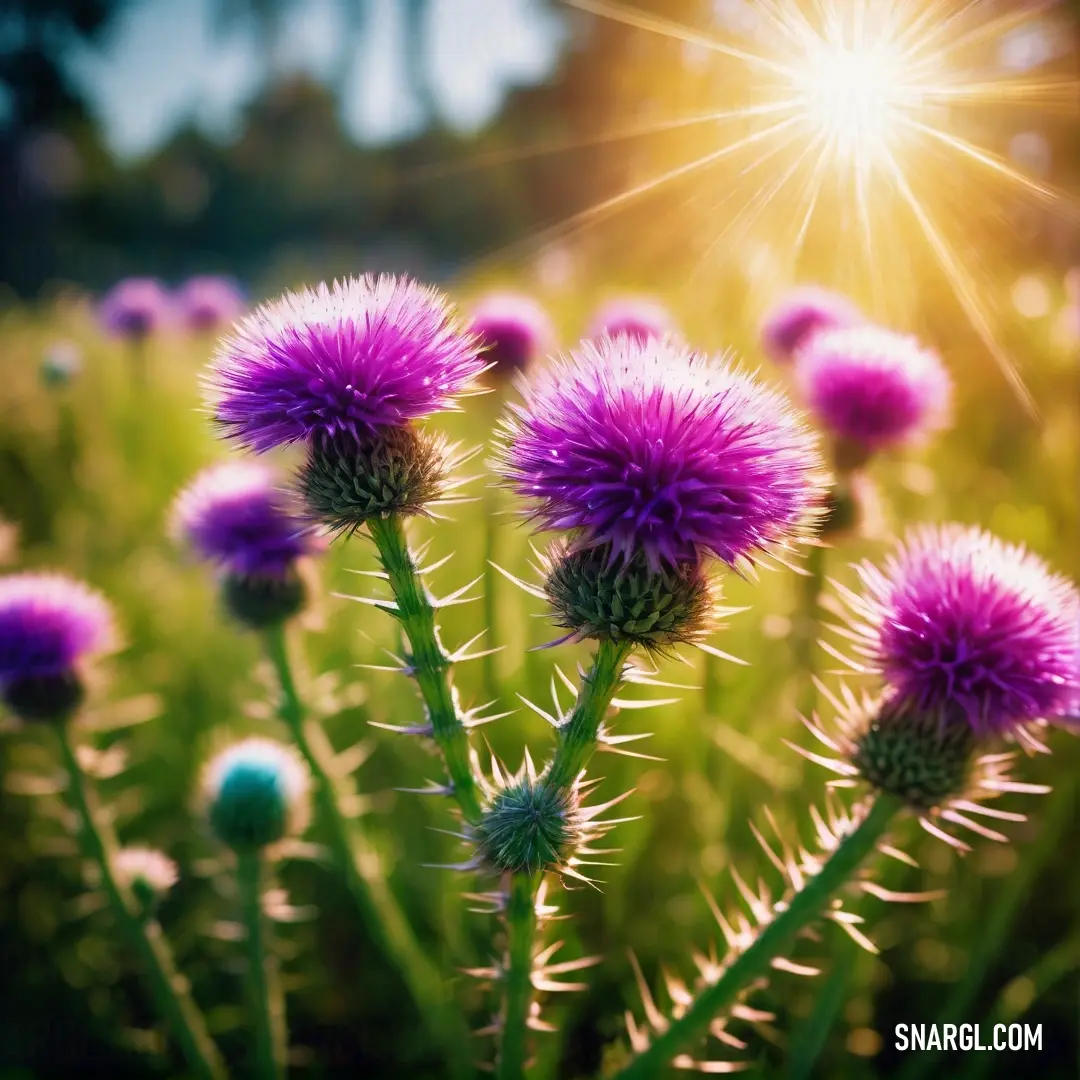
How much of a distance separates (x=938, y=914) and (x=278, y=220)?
2873cm

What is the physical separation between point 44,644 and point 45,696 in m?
0.14

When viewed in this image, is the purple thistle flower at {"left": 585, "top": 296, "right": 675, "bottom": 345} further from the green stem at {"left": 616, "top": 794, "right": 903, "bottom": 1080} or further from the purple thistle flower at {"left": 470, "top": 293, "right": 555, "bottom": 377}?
the green stem at {"left": 616, "top": 794, "right": 903, "bottom": 1080}

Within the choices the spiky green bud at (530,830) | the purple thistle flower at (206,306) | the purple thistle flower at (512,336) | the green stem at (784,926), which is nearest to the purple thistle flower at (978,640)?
the green stem at (784,926)

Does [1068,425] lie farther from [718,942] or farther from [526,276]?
[526,276]

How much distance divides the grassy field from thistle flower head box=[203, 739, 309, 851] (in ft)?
0.46

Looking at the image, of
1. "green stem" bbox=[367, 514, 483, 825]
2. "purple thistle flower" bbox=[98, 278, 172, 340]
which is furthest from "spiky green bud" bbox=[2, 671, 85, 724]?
"purple thistle flower" bbox=[98, 278, 172, 340]

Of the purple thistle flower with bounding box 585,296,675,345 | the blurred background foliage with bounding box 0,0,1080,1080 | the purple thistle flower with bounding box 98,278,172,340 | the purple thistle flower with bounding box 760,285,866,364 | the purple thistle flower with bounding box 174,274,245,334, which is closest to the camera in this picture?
the blurred background foliage with bounding box 0,0,1080,1080

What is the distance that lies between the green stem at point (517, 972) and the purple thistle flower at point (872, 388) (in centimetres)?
181

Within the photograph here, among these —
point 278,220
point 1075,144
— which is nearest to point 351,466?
point 1075,144

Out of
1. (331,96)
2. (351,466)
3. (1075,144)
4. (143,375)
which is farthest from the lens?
(331,96)

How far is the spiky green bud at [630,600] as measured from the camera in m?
1.32

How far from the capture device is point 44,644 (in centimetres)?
232

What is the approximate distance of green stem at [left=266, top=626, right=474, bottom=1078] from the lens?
2.36 meters

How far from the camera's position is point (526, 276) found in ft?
30.1
